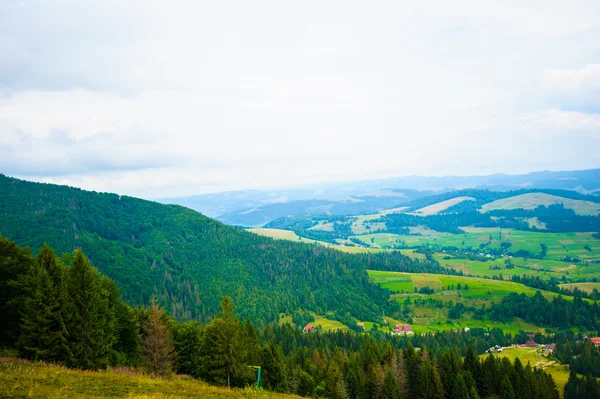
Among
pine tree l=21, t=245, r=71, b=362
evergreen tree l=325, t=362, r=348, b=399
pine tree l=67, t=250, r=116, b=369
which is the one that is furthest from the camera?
evergreen tree l=325, t=362, r=348, b=399

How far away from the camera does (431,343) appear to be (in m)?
175

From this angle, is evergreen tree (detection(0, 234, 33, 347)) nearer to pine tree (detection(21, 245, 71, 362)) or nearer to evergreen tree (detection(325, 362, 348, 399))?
pine tree (detection(21, 245, 71, 362))

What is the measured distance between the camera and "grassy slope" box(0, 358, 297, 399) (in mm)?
27484

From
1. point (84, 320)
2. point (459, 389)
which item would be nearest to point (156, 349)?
point (84, 320)

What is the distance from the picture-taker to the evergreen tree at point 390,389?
75.3m

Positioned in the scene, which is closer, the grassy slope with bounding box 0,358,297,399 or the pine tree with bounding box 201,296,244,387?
the grassy slope with bounding box 0,358,297,399

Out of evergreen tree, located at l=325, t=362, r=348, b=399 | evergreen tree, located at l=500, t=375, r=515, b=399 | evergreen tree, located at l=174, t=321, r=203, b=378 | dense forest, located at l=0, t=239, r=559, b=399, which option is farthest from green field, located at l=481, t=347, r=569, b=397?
evergreen tree, located at l=174, t=321, r=203, b=378

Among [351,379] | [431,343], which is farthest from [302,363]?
[431,343]

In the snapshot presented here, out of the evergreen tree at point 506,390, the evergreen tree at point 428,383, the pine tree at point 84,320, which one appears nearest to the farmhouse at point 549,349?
the evergreen tree at point 506,390

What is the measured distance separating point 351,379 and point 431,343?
364 feet

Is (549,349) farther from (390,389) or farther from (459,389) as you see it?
(390,389)

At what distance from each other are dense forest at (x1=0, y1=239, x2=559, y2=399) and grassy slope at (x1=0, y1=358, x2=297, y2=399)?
322 inches

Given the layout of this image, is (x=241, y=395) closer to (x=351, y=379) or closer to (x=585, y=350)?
(x=351, y=379)

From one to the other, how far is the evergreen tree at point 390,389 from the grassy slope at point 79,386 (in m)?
47.7
